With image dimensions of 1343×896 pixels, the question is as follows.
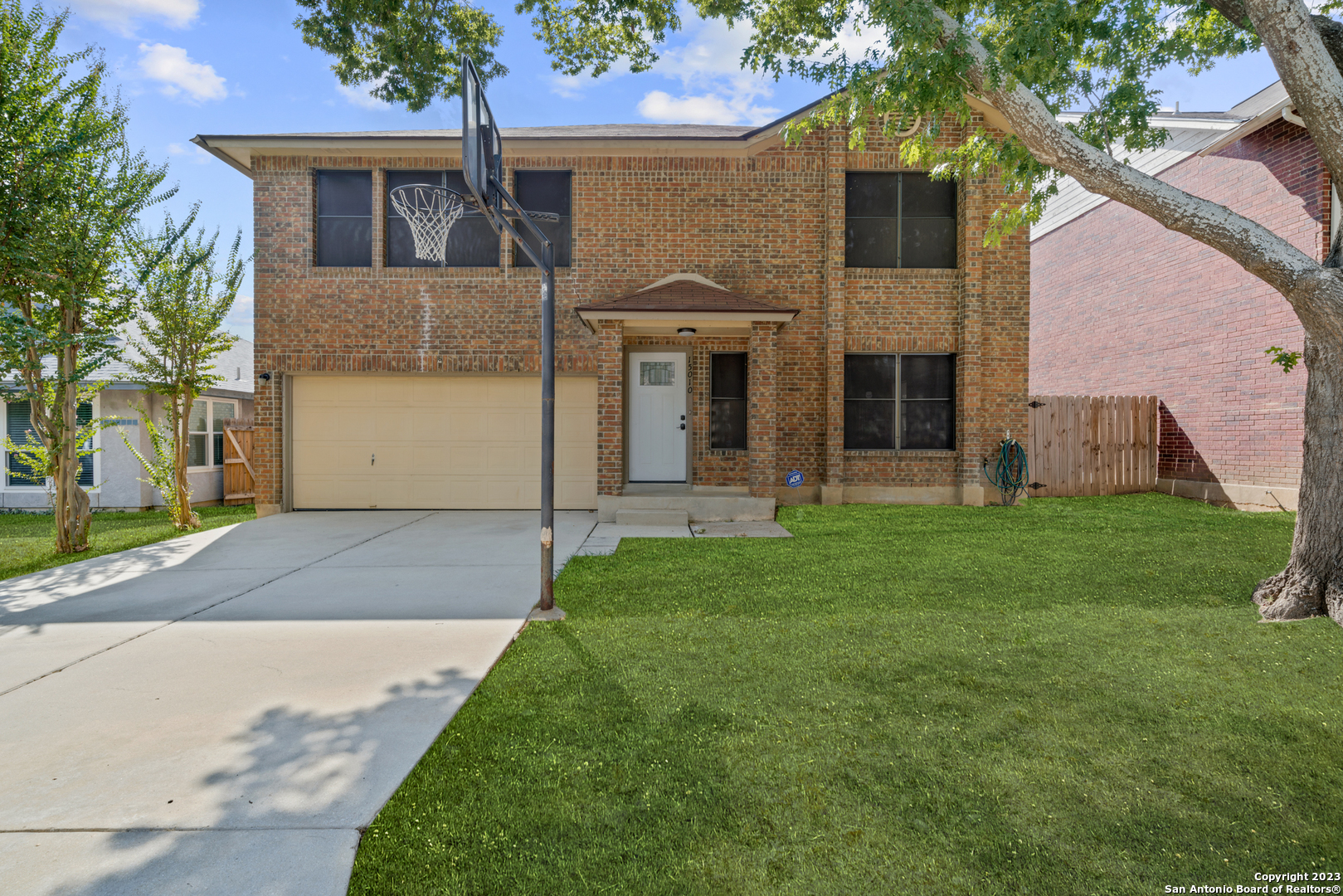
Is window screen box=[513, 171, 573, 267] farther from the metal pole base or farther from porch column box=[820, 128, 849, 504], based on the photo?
the metal pole base

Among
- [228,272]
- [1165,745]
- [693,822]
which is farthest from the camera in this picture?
[228,272]

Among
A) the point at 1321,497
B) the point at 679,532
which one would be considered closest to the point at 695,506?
the point at 679,532

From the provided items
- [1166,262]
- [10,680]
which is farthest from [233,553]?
[1166,262]

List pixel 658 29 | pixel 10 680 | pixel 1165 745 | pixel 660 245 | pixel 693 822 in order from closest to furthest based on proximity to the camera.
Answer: pixel 693 822 < pixel 1165 745 < pixel 10 680 < pixel 658 29 < pixel 660 245

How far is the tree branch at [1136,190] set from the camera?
4715 mm

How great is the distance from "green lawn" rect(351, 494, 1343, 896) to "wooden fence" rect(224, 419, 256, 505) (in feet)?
37.9

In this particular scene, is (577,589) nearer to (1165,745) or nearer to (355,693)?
(355,693)

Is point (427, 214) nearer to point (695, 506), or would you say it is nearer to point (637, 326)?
point (637, 326)

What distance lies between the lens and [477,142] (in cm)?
442

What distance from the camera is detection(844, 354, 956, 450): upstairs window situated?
1129 cm

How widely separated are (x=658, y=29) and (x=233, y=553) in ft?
28.7

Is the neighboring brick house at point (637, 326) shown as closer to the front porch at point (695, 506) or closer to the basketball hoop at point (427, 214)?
the basketball hoop at point (427, 214)

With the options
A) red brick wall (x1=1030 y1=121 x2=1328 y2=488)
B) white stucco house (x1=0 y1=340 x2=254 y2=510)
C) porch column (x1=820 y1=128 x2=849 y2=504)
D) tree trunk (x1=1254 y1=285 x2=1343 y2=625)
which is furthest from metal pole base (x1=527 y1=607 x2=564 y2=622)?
red brick wall (x1=1030 y1=121 x2=1328 y2=488)

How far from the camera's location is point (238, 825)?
2334 millimetres
